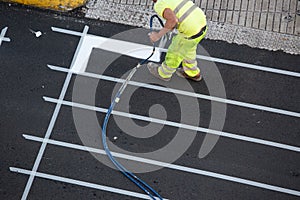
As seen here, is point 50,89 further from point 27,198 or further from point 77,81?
point 27,198

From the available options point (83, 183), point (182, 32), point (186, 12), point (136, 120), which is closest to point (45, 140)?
point (83, 183)

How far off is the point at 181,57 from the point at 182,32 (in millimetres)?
656

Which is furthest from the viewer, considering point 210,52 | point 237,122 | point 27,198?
Answer: point 210,52

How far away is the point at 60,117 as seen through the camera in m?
8.06

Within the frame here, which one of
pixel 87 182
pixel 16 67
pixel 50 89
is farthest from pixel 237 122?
pixel 16 67

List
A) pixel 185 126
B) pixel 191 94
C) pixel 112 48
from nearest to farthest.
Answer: pixel 185 126
pixel 191 94
pixel 112 48

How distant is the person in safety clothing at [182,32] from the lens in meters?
6.85

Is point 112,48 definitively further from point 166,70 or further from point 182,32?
point 182,32

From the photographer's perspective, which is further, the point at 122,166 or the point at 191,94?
the point at 191,94

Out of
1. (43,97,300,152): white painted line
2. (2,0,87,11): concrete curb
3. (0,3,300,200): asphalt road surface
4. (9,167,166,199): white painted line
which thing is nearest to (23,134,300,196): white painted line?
(0,3,300,200): asphalt road surface

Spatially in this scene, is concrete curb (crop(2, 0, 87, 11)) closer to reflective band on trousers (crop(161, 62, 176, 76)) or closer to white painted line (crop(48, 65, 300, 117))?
white painted line (crop(48, 65, 300, 117))

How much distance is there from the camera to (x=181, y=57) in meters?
7.68

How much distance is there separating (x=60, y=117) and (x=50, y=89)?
61 centimetres

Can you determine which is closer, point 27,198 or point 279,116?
point 27,198
